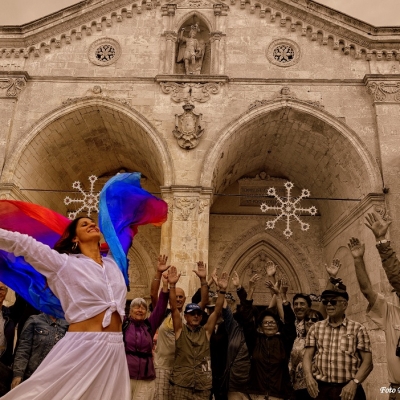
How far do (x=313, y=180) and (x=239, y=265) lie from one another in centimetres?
344

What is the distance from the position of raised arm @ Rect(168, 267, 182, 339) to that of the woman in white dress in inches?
58.0

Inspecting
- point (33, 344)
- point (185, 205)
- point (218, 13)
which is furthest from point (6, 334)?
point (218, 13)

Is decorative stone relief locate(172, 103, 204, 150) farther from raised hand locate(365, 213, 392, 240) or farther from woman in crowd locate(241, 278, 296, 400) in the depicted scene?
raised hand locate(365, 213, 392, 240)

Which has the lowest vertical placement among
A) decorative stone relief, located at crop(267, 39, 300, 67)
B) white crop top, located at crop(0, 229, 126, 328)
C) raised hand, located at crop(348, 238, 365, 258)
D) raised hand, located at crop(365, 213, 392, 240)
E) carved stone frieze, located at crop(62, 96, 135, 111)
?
white crop top, located at crop(0, 229, 126, 328)

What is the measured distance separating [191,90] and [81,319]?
928cm

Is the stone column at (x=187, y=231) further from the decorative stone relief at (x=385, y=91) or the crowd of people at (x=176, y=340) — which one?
the decorative stone relief at (x=385, y=91)

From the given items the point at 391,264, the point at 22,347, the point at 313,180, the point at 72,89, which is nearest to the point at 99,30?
the point at 72,89

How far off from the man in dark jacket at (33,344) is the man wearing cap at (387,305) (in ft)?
10.4

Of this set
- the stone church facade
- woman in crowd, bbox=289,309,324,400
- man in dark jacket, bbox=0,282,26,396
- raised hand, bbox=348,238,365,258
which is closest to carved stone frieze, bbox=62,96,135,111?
the stone church facade

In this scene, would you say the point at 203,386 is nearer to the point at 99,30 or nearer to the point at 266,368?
the point at 266,368

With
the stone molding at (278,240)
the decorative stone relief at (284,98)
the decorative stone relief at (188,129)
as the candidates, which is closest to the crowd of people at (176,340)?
the decorative stone relief at (188,129)

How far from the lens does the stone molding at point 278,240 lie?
43.9ft

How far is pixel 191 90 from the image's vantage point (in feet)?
37.4

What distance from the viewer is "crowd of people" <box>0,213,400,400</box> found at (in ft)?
9.04
